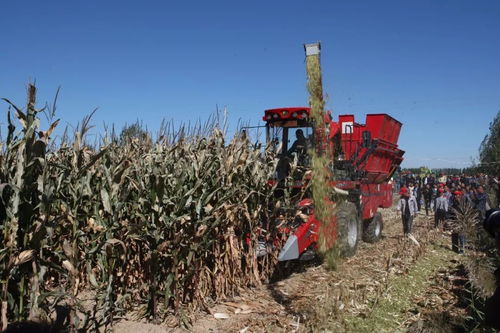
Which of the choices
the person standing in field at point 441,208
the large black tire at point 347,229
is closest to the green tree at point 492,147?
the person standing in field at point 441,208

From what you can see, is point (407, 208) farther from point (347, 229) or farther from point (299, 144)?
point (299, 144)

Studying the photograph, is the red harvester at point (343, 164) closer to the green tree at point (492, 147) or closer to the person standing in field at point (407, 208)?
the person standing in field at point (407, 208)

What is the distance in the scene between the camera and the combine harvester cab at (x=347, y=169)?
643 centimetres

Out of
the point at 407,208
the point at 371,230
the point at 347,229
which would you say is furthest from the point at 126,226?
the point at 407,208

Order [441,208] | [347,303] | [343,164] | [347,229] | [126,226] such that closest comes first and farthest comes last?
1. [126,226]
2. [347,303]
3. [347,229]
4. [343,164]
5. [441,208]

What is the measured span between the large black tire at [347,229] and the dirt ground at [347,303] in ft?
0.71

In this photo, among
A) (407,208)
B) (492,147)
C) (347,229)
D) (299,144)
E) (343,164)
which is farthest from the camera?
(492,147)

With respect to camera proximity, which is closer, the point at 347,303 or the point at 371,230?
the point at 347,303

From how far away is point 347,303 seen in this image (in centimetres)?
509

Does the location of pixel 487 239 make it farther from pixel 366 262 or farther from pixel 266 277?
pixel 266 277

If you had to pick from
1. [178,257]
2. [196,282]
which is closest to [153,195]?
[178,257]

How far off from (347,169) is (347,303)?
13.3 ft

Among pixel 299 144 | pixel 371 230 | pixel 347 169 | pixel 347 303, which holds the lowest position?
pixel 347 303

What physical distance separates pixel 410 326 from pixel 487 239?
4478mm
